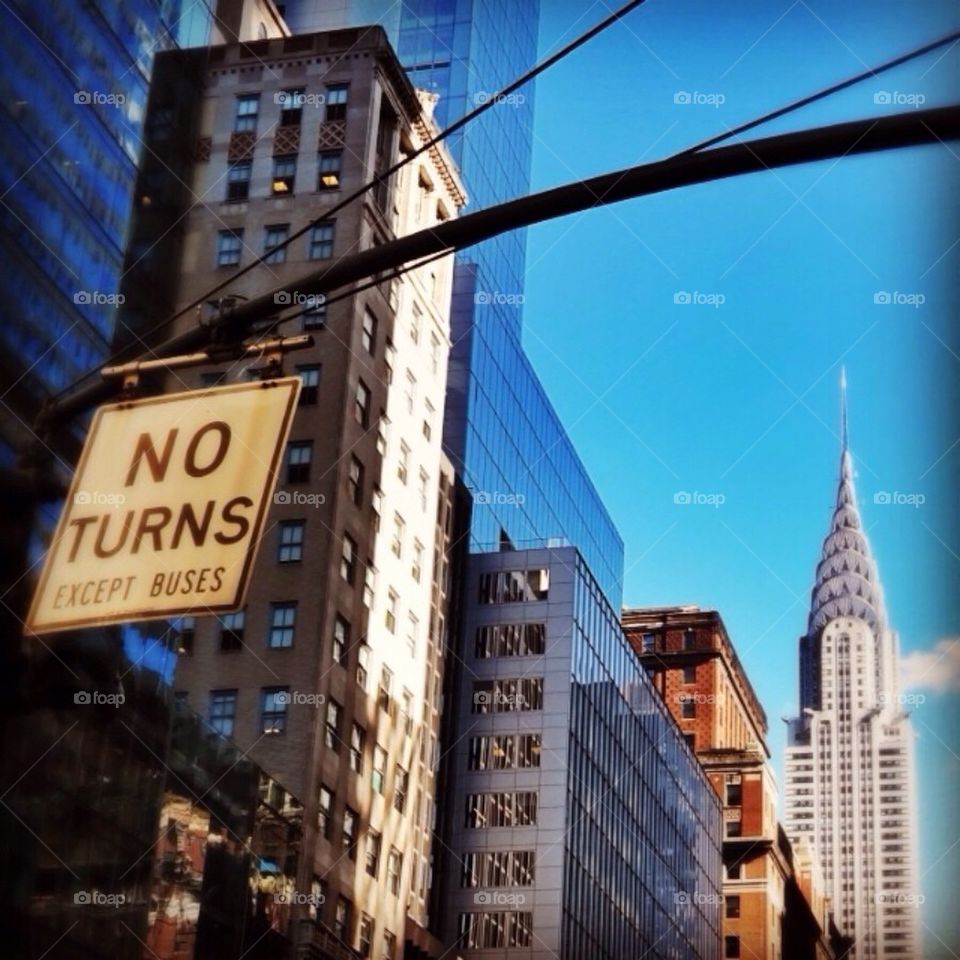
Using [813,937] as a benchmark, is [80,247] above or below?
below

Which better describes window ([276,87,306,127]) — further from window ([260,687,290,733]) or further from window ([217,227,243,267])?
window ([260,687,290,733])

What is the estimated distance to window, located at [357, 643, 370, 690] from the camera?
94.2ft

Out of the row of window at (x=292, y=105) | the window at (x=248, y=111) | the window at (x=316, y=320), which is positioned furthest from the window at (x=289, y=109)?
the window at (x=316, y=320)

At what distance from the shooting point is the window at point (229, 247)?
1182 inches

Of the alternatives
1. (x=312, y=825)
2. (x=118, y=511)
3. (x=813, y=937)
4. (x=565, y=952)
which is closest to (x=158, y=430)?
(x=118, y=511)

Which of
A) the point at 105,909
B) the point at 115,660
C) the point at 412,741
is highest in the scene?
the point at 412,741

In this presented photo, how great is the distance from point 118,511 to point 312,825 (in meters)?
13.3

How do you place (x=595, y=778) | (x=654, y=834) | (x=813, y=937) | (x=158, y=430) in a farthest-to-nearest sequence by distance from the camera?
(x=813, y=937) < (x=654, y=834) < (x=595, y=778) < (x=158, y=430)

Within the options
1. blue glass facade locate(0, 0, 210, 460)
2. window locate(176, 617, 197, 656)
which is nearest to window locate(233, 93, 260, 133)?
blue glass facade locate(0, 0, 210, 460)

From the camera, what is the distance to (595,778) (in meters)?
44.2

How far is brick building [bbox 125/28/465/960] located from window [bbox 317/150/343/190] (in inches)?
1.6

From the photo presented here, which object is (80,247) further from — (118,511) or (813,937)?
(813,937)

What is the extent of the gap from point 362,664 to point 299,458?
4.03 m

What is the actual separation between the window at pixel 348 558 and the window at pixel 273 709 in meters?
2.69
